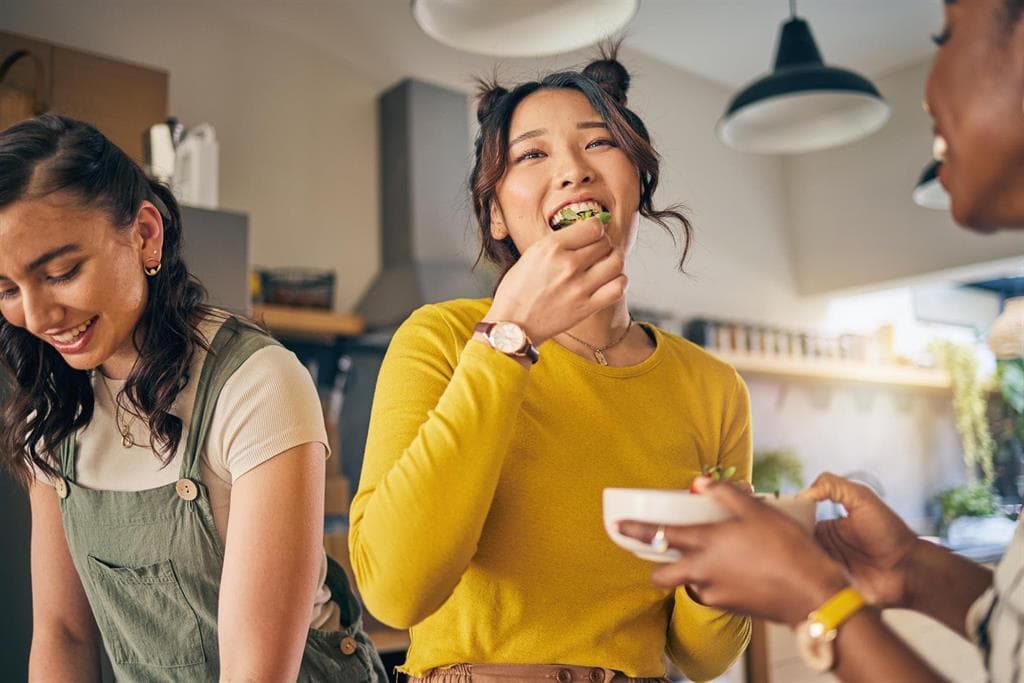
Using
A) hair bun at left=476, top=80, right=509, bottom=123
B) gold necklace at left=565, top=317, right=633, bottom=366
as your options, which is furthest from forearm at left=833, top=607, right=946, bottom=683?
hair bun at left=476, top=80, right=509, bottom=123

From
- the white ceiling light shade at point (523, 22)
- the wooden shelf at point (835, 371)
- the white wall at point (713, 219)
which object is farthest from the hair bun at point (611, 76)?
the wooden shelf at point (835, 371)

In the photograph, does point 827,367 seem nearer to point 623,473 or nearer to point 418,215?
point 418,215

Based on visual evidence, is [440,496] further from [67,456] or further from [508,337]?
[67,456]

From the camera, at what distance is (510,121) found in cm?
127

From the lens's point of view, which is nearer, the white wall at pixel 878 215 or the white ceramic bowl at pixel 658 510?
the white ceramic bowl at pixel 658 510

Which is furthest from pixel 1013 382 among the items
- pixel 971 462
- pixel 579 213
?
pixel 579 213

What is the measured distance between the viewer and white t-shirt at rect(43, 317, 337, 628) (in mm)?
1126

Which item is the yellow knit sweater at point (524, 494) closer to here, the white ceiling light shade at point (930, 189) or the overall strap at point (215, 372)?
the overall strap at point (215, 372)

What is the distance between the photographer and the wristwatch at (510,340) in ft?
3.13

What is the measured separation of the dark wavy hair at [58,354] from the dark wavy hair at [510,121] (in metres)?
0.44

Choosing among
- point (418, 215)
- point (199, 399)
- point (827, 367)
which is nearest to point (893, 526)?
point (199, 399)

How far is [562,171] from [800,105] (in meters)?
2.18

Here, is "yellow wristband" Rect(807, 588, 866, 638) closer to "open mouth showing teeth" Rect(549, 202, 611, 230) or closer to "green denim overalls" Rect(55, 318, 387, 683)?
"open mouth showing teeth" Rect(549, 202, 611, 230)

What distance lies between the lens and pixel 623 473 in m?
1.14
